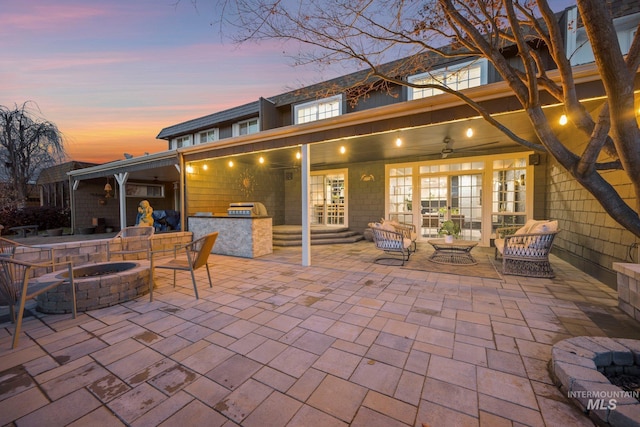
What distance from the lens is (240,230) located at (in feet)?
19.4

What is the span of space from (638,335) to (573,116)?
2.09 m

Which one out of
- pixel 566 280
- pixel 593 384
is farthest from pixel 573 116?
pixel 566 280

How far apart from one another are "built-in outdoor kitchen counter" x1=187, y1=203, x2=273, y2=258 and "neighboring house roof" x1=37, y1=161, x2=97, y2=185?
27.0 feet

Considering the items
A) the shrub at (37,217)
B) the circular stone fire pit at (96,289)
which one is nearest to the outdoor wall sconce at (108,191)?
the shrub at (37,217)

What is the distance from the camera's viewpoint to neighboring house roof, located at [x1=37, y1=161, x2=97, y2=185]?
34.9 ft

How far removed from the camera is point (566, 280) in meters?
3.81

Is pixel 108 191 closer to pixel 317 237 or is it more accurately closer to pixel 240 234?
pixel 240 234

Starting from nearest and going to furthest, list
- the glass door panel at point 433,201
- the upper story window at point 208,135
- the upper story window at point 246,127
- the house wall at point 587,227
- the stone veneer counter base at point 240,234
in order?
the house wall at point 587,227
the stone veneer counter base at point 240,234
the glass door panel at point 433,201
the upper story window at point 246,127
the upper story window at point 208,135

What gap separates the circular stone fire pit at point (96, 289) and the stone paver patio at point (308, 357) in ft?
0.42

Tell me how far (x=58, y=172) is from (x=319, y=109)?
12076mm

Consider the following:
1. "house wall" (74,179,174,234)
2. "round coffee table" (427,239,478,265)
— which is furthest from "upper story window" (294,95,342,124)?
"house wall" (74,179,174,234)

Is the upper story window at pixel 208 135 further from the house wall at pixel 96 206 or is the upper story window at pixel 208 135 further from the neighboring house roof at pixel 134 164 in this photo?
the house wall at pixel 96 206

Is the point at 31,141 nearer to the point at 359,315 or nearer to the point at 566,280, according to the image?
the point at 359,315

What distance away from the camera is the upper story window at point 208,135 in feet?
32.9
